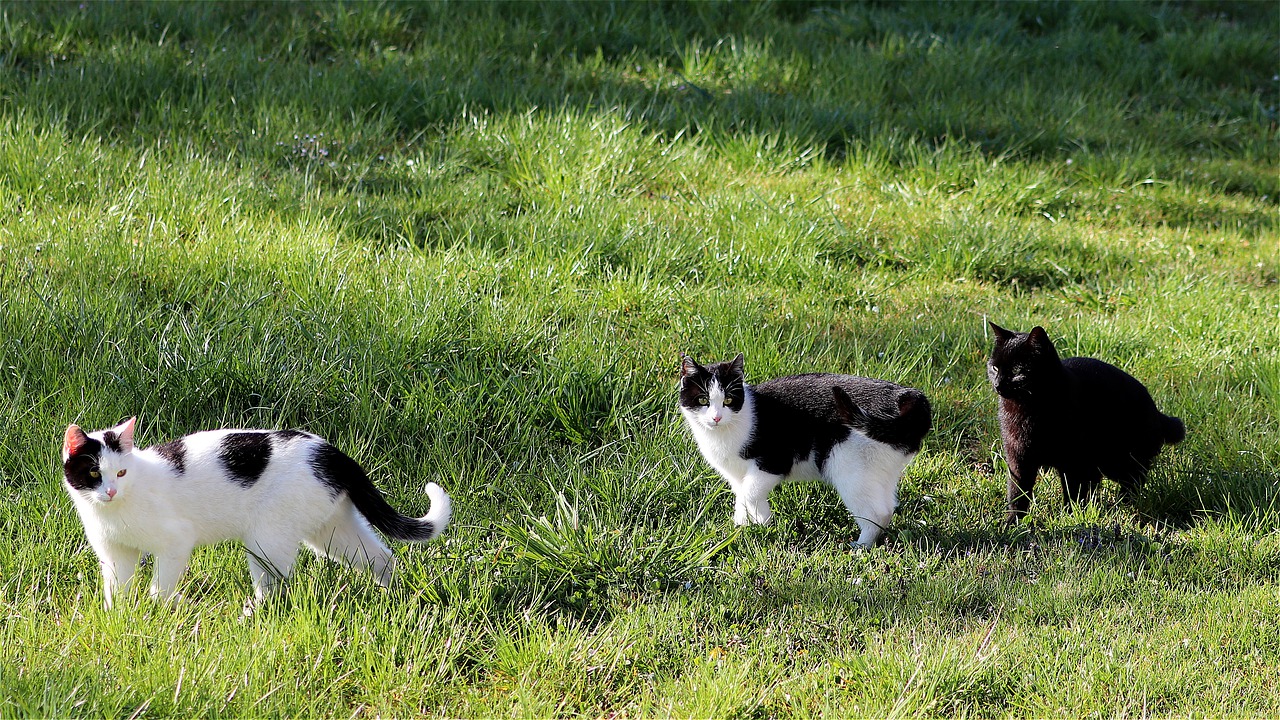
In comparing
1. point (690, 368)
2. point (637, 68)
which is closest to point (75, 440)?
point (690, 368)

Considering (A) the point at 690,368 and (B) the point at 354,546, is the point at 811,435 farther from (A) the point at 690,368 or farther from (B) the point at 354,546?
(B) the point at 354,546

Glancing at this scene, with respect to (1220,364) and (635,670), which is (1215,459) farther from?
(635,670)

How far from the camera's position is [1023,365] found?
3574 millimetres

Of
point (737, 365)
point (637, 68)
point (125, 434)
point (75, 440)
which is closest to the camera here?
point (75, 440)

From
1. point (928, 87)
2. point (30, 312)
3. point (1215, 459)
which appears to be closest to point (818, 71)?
point (928, 87)

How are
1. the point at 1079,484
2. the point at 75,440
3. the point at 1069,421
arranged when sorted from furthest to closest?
the point at 1079,484 < the point at 1069,421 < the point at 75,440

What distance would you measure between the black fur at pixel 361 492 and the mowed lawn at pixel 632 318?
A: 13 cm

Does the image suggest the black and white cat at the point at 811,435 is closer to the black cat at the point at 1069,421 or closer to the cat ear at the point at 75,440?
the black cat at the point at 1069,421

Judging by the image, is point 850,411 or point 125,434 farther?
point 850,411

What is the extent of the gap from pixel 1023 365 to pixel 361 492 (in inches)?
83.7

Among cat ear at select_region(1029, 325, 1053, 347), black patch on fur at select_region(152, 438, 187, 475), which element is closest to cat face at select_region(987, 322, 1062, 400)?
cat ear at select_region(1029, 325, 1053, 347)

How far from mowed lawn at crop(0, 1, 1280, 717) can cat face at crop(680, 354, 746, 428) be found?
0.33 metres

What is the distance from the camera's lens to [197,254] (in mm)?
4648

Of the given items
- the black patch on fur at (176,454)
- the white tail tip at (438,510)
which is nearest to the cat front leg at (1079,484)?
the white tail tip at (438,510)
